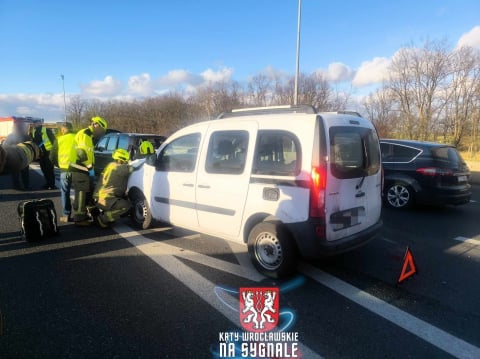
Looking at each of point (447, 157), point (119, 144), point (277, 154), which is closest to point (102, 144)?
point (119, 144)

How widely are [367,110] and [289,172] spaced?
28432mm

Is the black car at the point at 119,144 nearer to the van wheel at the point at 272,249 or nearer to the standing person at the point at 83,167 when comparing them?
the standing person at the point at 83,167

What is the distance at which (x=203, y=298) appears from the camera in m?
3.36

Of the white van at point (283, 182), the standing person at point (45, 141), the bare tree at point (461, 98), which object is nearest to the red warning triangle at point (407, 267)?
the white van at point (283, 182)

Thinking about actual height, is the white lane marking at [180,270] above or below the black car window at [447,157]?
below

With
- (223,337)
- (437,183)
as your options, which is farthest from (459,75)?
(223,337)

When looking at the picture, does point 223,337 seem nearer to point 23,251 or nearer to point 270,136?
point 270,136

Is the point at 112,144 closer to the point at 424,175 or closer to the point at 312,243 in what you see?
the point at 312,243

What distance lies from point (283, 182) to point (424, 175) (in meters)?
5.00

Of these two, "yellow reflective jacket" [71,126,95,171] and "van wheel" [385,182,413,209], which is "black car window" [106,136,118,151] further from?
"van wheel" [385,182,413,209]

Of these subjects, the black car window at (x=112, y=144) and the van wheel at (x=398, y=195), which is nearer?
the van wheel at (x=398, y=195)

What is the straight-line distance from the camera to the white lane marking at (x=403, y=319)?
259cm

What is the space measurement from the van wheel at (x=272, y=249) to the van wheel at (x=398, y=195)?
4887 mm

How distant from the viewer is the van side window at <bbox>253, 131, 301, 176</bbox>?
3568 mm
